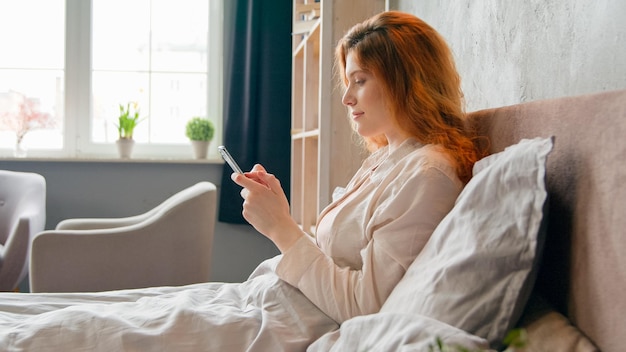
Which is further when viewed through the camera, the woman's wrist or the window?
the window

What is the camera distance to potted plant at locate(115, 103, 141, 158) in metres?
3.95

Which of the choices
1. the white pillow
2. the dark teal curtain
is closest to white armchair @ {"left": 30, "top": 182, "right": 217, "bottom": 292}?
the dark teal curtain

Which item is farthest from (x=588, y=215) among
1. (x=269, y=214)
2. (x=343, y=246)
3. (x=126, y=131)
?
(x=126, y=131)

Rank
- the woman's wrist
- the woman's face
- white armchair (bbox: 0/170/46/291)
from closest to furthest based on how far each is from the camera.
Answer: the woman's wrist → the woman's face → white armchair (bbox: 0/170/46/291)

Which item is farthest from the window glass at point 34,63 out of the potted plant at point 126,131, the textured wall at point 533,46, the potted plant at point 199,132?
the textured wall at point 533,46

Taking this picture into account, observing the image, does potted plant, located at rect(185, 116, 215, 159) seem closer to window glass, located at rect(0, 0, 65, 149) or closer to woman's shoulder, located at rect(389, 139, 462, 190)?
window glass, located at rect(0, 0, 65, 149)

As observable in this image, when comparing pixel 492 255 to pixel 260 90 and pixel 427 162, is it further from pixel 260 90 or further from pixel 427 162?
pixel 260 90

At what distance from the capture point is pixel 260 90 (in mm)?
4000

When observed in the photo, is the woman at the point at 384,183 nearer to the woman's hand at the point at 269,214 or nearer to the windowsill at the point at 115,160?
the woman's hand at the point at 269,214

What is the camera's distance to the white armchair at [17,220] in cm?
305

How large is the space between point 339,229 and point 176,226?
148 centimetres

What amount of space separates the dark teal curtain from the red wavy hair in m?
2.56

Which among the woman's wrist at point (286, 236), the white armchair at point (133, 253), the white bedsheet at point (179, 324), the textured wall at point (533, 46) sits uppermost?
the textured wall at point (533, 46)

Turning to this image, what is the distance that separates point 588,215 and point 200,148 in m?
3.37
